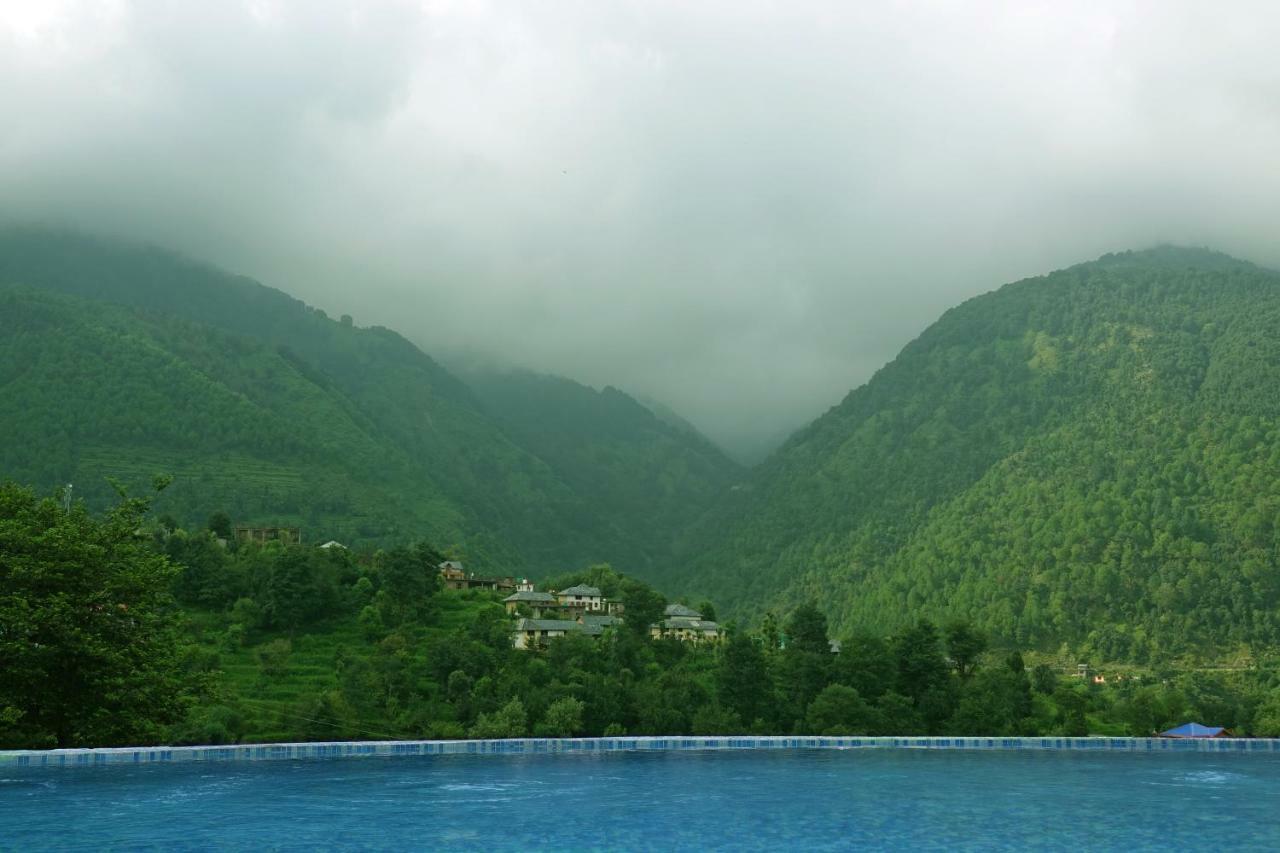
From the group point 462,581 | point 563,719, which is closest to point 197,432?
point 462,581

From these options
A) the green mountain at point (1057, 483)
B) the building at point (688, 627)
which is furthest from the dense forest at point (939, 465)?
the building at point (688, 627)

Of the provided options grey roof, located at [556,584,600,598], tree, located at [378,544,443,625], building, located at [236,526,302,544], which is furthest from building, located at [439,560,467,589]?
tree, located at [378,544,443,625]

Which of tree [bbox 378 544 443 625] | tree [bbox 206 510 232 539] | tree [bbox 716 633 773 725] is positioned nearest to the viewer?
tree [bbox 716 633 773 725]

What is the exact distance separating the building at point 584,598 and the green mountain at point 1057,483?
18.9 m

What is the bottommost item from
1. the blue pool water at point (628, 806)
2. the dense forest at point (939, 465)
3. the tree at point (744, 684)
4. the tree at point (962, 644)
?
the blue pool water at point (628, 806)

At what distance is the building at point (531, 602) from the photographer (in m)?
85.5

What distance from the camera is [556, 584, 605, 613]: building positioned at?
314 ft

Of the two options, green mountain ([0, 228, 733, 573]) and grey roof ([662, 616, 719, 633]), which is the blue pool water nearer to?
grey roof ([662, 616, 719, 633])

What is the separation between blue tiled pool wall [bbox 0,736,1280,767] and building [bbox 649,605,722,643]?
97.5ft

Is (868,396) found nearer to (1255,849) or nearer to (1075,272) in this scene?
(1075,272)

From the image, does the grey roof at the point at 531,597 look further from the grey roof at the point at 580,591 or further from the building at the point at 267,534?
the building at the point at 267,534

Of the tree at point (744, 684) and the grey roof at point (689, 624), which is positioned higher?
the grey roof at point (689, 624)

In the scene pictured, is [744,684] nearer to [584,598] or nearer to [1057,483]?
[584,598]

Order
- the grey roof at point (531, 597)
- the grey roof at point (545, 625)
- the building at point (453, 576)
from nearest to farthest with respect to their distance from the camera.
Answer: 1. the grey roof at point (545, 625)
2. the grey roof at point (531, 597)
3. the building at point (453, 576)
